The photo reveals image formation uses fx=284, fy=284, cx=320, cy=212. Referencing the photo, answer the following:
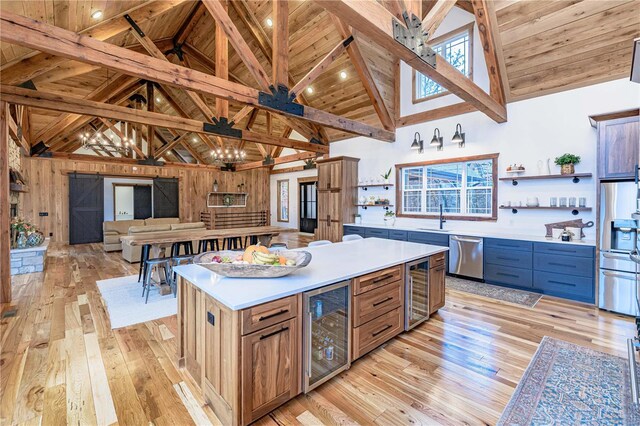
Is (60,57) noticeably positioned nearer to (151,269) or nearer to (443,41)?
(151,269)

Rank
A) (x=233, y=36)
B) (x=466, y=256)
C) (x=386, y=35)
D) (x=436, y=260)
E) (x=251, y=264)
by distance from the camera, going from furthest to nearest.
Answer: (x=466, y=256)
(x=233, y=36)
(x=436, y=260)
(x=386, y=35)
(x=251, y=264)

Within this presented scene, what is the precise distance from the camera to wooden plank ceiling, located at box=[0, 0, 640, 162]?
3.68 metres

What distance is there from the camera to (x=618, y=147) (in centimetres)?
340

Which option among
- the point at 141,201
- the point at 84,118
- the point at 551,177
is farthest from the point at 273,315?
the point at 141,201

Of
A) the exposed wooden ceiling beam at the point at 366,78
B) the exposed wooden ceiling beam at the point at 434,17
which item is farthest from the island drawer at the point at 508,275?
the exposed wooden ceiling beam at the point at 366,78

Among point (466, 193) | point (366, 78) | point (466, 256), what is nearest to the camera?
point (466, 256)

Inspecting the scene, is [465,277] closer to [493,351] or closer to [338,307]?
[493,351]

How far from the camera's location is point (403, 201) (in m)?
6.65

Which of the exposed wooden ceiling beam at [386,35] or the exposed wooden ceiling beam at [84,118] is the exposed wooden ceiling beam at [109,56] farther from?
the exposed wooden ceiling beam at [84,118]

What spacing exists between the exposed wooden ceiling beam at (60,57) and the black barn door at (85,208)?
5.85m

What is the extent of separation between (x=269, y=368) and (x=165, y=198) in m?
10.6

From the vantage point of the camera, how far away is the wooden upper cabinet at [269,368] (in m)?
1.61

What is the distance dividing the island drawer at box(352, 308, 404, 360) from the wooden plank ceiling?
2.82 metres

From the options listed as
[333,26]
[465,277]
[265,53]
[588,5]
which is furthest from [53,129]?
[588,5]
